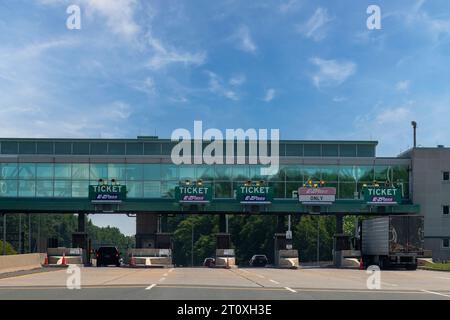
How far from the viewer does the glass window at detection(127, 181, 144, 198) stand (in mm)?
69688

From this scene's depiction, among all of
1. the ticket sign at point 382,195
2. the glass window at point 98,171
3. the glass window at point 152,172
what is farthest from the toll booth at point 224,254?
the ticket sign at point 382,195

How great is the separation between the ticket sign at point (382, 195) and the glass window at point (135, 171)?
2168 centimetres

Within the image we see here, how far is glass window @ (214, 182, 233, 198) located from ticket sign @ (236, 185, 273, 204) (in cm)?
485

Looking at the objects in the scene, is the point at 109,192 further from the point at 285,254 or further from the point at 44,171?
the point at 285,254

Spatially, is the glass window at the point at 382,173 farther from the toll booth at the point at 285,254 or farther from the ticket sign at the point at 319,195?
the toll booth at the point at 285,254

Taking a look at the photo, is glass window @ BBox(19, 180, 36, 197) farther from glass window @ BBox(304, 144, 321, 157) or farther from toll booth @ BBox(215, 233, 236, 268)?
glass window @ BBox(304, 144, 321, 157)

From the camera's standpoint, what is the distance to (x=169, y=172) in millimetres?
70188

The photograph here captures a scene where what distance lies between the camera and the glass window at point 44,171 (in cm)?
6938

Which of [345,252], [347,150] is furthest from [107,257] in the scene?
[347,150]

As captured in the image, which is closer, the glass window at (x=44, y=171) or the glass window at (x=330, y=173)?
the glass window at (x=44, y=171)

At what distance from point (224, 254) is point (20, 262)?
72.3 ft
